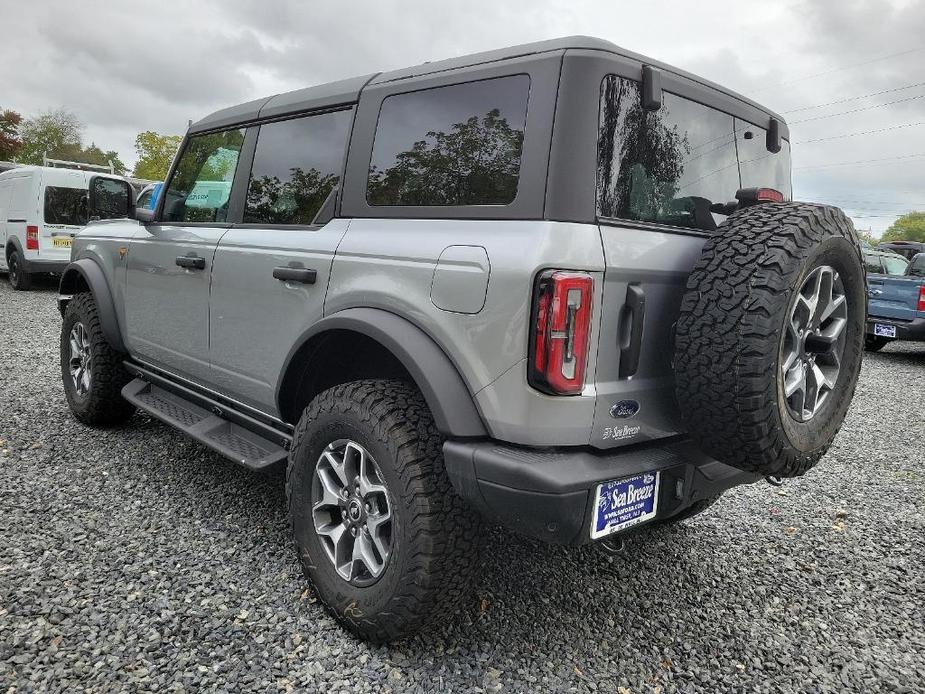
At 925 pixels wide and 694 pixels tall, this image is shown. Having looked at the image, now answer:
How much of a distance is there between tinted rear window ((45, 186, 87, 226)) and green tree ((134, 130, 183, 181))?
35247 millimetres

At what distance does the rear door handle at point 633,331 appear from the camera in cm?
201

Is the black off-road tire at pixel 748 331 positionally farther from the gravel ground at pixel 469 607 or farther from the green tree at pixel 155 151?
the green tree at pixel 155 151

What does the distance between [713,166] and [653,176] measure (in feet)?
1.32

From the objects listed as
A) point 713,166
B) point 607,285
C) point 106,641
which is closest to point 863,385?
point 713,166

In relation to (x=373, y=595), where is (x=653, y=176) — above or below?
above

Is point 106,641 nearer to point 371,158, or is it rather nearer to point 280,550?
point 280,550

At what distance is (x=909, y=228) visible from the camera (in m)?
120

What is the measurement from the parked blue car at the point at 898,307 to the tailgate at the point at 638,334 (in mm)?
7978

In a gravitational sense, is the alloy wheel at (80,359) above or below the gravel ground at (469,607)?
above

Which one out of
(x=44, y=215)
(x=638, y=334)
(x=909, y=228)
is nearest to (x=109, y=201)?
(x=638, y=334)

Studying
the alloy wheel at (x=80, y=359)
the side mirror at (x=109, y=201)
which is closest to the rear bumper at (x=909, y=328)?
the side mirror at (x=109, y=201)

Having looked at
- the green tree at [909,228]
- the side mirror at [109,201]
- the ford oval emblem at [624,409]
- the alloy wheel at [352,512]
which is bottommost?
the alloy wheel at [352,512]

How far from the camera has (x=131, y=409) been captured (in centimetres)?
433

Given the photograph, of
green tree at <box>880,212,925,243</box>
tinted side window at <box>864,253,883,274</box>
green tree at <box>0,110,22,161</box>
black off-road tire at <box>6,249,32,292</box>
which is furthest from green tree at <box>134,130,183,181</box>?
green tree at <box>880,212,925,243</box>
